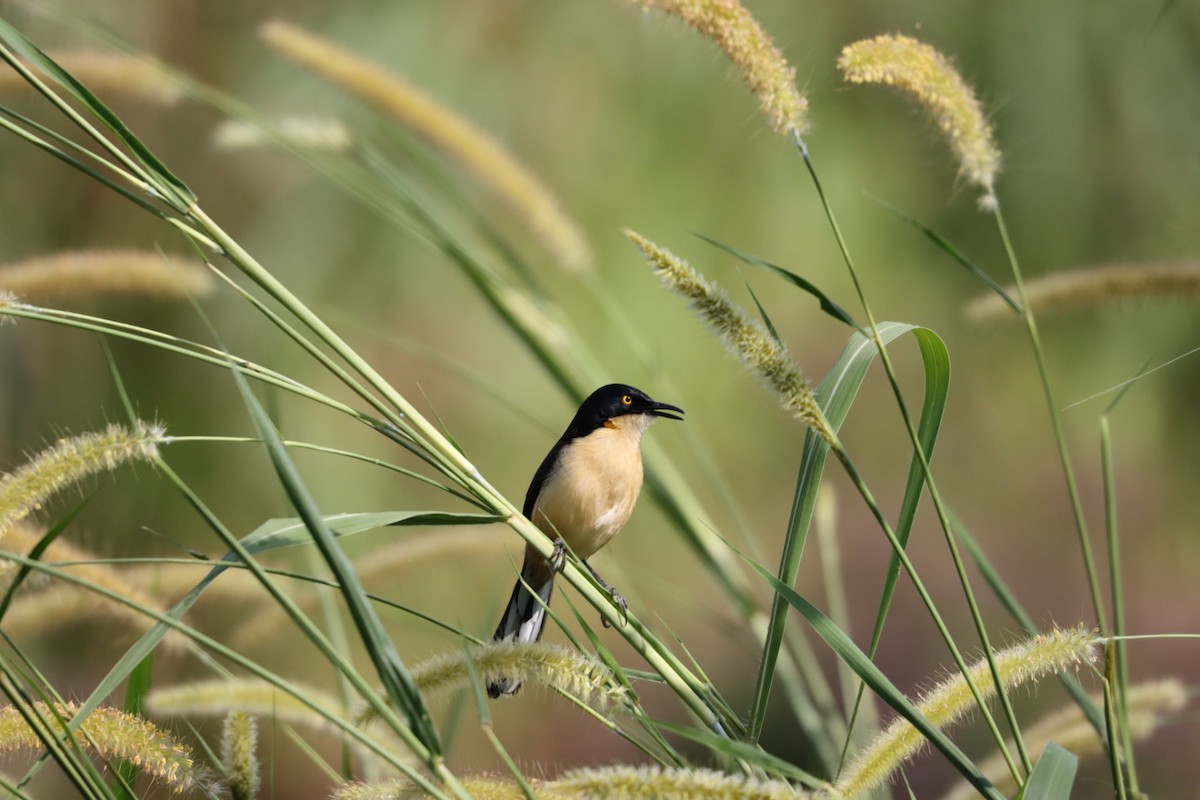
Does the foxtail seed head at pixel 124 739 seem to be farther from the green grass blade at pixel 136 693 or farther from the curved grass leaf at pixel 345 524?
the curved grass leaf at pixel 345 524

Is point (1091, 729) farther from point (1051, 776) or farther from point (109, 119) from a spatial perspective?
point (109, 119)

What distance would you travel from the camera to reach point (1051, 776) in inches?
52.2

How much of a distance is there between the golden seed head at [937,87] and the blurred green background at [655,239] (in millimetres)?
2970

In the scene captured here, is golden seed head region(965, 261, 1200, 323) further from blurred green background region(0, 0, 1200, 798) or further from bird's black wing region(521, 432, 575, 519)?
blurred green background region(0, 0, 1200, 798)

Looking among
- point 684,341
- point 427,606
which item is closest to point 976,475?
point 684,341

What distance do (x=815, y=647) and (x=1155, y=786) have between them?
2.15m

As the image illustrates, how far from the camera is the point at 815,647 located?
6445mm

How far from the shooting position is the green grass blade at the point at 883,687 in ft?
4.32

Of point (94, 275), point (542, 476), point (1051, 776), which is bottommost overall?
point (542, 476)

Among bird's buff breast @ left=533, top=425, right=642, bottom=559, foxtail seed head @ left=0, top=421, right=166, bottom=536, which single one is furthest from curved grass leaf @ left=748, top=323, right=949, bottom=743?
bird's buff breast @ left=533, top=425, right=642, bottom=559

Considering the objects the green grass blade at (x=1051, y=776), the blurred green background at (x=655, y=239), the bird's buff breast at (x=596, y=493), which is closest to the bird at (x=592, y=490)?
the bird's buff breast at (x=596, y=493)

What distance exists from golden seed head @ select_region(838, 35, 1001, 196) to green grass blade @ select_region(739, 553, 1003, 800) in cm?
78

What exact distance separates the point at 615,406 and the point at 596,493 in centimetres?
31

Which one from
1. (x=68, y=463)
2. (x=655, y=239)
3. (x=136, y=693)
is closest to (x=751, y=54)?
(x=68, y=463)
